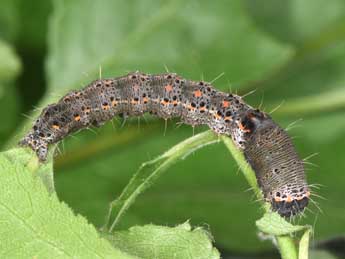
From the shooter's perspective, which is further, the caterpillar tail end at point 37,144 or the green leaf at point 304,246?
the caterpillar tail end at point 37,144

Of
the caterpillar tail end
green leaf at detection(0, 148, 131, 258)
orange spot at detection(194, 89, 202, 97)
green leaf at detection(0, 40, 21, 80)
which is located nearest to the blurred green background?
green leaf at detection(0, 40, 21, 80)

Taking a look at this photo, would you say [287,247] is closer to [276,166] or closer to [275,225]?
[275,225]

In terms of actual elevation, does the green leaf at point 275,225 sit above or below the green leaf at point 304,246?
above

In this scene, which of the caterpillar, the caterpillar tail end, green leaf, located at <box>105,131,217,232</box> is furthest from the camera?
the caterpillar

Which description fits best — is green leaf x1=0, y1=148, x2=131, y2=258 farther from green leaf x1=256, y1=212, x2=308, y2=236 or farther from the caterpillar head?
the caterpillar head

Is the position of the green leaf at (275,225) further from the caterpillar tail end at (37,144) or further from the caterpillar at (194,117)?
the caterpillar tail end at (37,144)

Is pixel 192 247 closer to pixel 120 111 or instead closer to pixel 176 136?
pixel 120 111

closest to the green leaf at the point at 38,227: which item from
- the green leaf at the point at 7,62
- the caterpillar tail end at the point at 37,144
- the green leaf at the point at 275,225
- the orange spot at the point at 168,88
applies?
the caterpillar tail end at the point at 37,144
